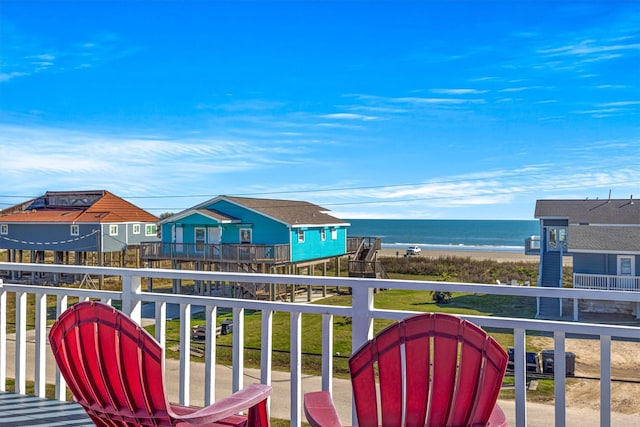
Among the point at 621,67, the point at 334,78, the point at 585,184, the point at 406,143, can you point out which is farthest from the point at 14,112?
the point at 585,184

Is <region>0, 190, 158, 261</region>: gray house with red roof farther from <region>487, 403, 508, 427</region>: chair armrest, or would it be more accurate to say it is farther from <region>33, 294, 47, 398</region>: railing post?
<region>487, 403, 508, 427</region>: chair armrest

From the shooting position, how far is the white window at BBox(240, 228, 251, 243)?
20.3 metres

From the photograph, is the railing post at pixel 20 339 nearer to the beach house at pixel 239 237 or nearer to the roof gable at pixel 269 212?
the beach house at pixel 239 237

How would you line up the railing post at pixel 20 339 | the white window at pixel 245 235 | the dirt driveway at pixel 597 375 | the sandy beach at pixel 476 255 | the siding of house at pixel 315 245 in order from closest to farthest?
the railing post at pixel 20 339 < the dirt driveway at pixel 597 375 < the siding of house at pixel 315 245 < the white window at pixel 245 235 < the sandy beach at pixel 476 255

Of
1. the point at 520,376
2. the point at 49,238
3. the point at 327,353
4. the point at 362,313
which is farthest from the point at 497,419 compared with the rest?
the point at 49,238

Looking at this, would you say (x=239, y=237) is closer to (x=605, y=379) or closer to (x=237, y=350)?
(x=237, y=350)

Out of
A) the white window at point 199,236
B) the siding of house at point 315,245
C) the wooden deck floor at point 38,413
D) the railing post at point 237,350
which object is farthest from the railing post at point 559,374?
the white window at point 199,236

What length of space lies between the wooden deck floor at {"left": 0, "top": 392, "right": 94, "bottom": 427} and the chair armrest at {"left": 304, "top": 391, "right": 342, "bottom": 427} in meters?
1.56

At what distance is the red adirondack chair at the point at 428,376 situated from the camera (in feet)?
4.93

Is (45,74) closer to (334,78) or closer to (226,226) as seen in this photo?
(226,226)

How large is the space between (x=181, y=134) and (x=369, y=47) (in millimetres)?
17612

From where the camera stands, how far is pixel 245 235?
20.4 metres

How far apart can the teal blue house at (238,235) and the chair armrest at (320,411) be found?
56.2ft

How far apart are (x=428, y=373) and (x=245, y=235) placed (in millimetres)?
19077
